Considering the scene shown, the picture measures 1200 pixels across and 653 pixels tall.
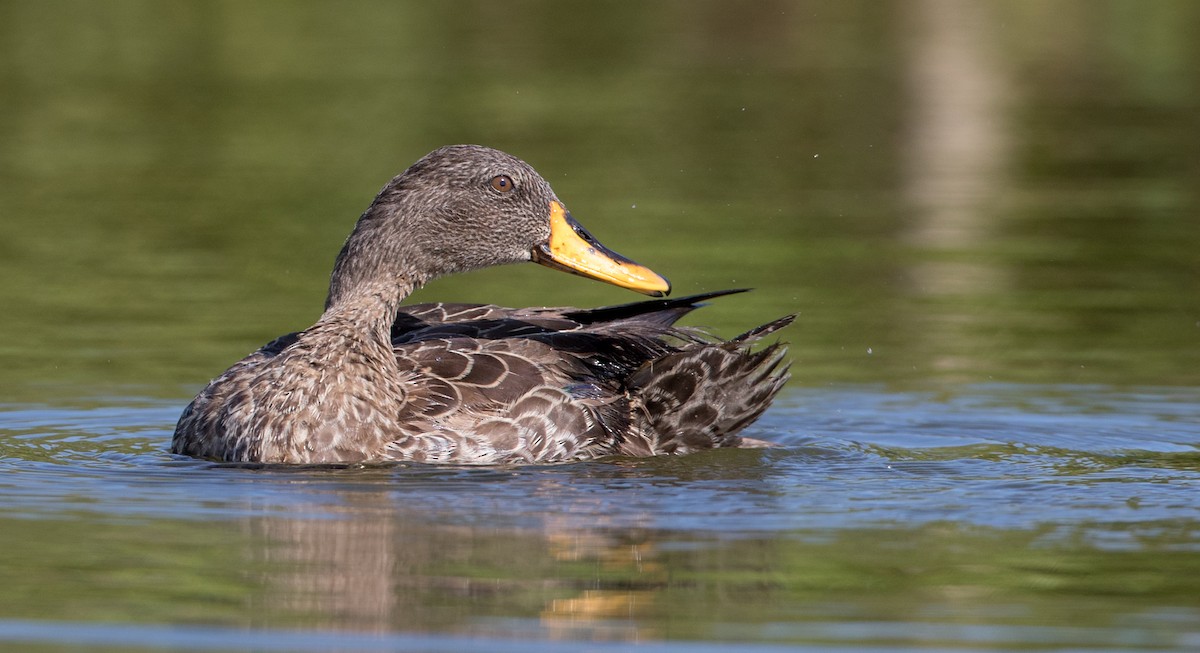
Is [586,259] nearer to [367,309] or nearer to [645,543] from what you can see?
[367,309]

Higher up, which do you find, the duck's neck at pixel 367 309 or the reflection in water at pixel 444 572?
the duck's neck at pixel 367 309

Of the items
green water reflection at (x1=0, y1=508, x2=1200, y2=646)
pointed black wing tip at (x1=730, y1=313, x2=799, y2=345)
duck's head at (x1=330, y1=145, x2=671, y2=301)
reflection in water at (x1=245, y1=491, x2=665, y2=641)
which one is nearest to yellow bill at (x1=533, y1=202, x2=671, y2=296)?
duck's head at (x1=330, y1=145, x2=671, y2=301)

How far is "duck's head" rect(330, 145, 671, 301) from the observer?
9.46 meters

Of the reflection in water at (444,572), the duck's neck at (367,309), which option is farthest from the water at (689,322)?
the duck's neck at (367,309)

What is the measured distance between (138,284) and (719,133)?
969 centimetres

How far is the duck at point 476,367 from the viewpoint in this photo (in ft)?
29.1

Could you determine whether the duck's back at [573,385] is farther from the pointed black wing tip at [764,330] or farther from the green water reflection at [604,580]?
the green water reflection at [604,580]

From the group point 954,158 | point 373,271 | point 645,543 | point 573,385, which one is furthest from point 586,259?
point 954,158

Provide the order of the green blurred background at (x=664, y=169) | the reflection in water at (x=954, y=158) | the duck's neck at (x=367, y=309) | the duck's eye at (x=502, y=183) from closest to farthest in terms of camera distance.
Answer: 1. the duck's neck at (x=367, y=309)
2. the duck's eye at (x=502, y=183)
3. the green blurred background at (x=664, y=169)
4. the reflection in water at (x=954, y=158)

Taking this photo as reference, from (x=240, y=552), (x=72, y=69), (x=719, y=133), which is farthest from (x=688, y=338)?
(x=72, y=69)

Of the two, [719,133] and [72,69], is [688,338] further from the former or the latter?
[72,69]

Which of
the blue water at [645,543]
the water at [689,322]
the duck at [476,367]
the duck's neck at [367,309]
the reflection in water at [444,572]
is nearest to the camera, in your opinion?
the blue water at [645,543]

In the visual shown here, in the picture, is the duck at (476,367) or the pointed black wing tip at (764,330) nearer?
the duck at (476,367)

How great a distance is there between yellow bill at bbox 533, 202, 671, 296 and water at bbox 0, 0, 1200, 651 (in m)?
0.90
